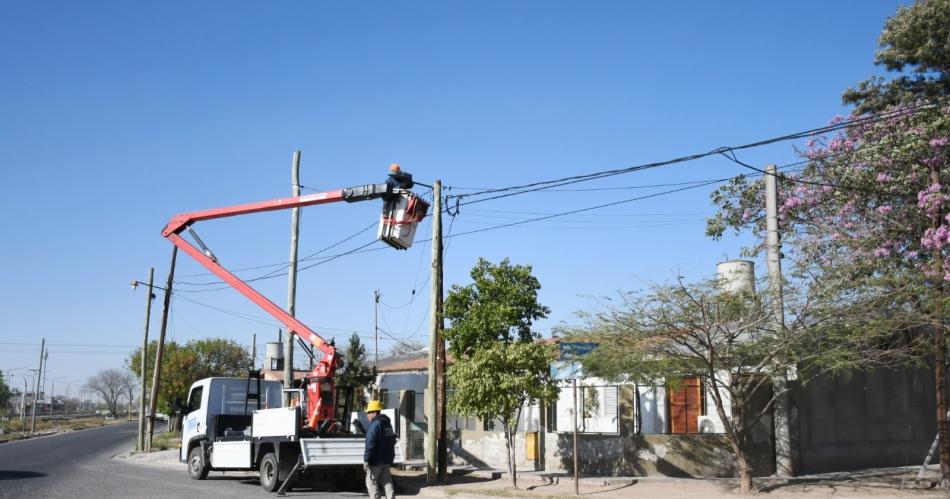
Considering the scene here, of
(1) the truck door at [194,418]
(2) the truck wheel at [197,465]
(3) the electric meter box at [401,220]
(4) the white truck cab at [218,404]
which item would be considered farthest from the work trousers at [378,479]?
(1) the truck door at [194,418]

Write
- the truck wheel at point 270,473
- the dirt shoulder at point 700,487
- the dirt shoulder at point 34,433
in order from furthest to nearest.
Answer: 1. the dirt shoulder at point 34,433
2. the truck wheel at point 270,473
3. the dirt shoulder at point 700,487

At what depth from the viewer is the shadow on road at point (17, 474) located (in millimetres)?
20656

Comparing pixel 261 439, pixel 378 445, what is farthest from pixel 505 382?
pixel 261 439

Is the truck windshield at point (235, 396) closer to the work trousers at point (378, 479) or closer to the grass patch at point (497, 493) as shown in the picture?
the grass patch at point (497, 493)

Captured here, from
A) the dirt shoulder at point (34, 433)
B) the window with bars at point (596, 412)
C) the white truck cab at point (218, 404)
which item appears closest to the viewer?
the window with bars at point (596, 412)

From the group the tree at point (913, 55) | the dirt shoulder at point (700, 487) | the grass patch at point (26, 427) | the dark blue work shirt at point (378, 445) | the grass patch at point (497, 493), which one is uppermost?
the tree at point (913, 55)

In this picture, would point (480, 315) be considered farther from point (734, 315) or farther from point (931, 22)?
point (931, 22)

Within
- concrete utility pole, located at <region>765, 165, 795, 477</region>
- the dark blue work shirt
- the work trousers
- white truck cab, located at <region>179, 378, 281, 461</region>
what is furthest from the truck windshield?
concrete utility pole, located at <region>765, 165, 795, 477</region>

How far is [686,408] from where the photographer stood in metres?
21.5

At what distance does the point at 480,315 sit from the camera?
65.0 feet

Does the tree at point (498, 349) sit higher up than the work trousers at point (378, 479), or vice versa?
the tree at point (498, 349)

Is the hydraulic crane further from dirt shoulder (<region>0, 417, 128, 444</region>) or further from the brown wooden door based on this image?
dirt shoulder (<region>0, 417, 128, 444</region>)

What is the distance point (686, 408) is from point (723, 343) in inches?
203

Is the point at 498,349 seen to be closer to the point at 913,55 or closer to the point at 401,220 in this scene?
the point at 401,220
